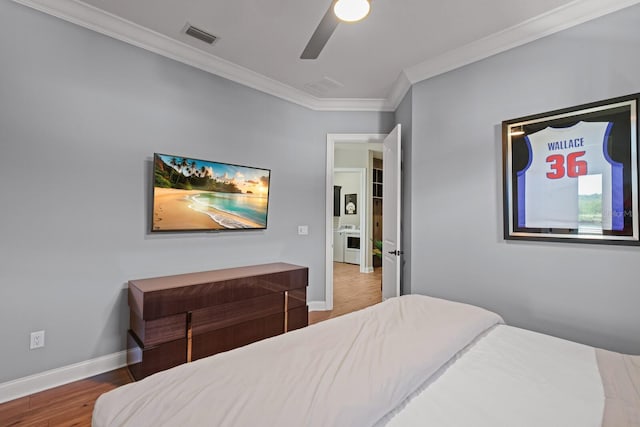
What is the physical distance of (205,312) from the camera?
244cm

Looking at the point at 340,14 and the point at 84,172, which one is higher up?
the point at 340,14

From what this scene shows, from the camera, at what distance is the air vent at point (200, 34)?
2.51 metres

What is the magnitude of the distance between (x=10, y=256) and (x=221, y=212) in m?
1.50

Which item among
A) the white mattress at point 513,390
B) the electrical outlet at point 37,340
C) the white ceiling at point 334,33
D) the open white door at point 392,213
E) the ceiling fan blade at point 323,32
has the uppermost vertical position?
the white ceiling at point 334,33

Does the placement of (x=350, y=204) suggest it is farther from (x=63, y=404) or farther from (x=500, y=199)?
(x=63, y=404)

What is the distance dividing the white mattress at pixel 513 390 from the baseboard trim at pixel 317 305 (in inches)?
103

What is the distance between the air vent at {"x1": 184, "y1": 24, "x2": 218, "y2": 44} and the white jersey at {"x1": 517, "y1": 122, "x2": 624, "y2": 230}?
107 inches

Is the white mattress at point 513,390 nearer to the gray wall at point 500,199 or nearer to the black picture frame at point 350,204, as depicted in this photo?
the gray wall at point 500,199

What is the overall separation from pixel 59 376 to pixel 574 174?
12.9 feet

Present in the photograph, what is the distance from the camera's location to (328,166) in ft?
13.0

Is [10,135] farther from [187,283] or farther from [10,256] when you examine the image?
[187,283]

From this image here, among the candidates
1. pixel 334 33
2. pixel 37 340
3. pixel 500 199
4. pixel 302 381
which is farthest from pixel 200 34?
pixel 500 199

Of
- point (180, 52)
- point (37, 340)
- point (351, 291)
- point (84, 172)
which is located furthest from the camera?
point (351, 291)

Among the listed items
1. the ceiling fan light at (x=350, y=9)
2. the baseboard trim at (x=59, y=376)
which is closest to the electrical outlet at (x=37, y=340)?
the baseboard trim at (x=59, y=376)
